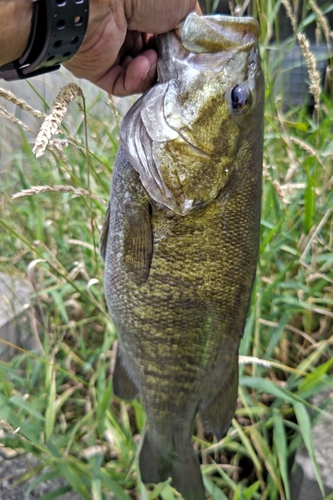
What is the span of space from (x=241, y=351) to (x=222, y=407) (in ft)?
1.13

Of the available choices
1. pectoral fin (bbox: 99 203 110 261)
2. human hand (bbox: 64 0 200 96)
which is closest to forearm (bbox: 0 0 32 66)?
human hand (bbox: 64 0 200 96)

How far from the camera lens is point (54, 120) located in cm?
76

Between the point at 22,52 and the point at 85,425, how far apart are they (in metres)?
1.28

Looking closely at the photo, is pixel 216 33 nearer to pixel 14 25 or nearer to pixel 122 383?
pixel 14 25

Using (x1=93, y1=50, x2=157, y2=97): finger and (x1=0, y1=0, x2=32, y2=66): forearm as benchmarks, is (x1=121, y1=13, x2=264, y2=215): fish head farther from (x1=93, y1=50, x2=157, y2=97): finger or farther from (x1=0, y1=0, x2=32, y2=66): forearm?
(x1=0, y1=0, x2=32, y2=66): forearm

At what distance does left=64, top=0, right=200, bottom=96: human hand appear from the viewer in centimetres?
100

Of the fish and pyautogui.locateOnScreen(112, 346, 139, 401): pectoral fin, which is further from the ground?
the fish

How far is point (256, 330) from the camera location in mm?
1610

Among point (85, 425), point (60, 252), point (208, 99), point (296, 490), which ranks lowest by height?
point (296, 490)

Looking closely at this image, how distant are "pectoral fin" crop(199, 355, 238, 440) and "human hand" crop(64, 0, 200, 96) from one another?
79 centimetres

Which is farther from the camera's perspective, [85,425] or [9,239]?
[9,239]

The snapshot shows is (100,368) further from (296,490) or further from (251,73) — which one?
(251,73)

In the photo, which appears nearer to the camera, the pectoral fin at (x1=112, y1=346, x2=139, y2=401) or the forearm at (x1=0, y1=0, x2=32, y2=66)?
the forearm at (x1=0, y1=0, x2=32, y2=66)

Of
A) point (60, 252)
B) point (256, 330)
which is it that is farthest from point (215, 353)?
point (60, 252)
